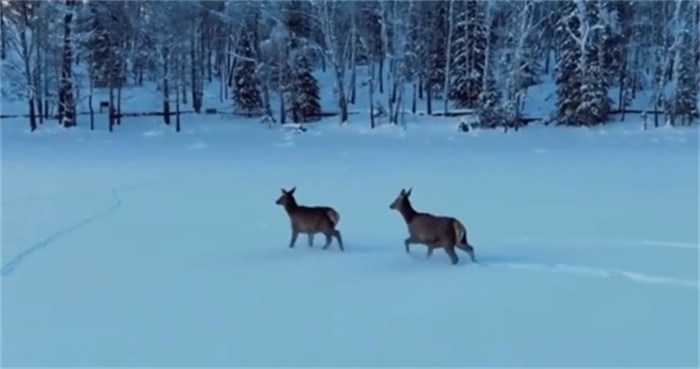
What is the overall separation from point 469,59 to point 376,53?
523cm

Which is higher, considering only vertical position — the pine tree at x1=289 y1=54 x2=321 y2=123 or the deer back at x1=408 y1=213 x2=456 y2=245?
the pine tree at x1=289 y1=54 x2=321 y2=123

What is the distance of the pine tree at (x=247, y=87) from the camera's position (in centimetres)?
3173

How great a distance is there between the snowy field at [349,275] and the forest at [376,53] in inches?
549

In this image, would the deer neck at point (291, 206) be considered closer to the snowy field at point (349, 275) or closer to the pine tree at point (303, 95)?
the snowy field at point (349, 275)

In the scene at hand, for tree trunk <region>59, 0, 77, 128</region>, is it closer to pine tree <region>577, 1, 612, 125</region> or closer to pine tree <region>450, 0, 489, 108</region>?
pine tree <region>450, 0, 489, 108</region>

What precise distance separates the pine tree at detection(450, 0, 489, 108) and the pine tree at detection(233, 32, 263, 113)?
27.0ft

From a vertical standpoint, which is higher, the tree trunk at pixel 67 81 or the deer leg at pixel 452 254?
the tree trunk at pixel 67 81

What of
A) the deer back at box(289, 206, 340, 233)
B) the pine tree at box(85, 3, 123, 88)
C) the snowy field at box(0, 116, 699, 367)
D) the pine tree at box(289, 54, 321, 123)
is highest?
the pine tree at box(85, 3, 123, 88)

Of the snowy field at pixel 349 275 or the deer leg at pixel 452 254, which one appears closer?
the snowy field at pixel 349 275

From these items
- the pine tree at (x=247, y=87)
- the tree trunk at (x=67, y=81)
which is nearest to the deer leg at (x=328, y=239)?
the tree trunk at (x=67, y=81)

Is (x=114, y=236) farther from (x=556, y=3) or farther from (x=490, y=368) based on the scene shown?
(x=556, y=3)

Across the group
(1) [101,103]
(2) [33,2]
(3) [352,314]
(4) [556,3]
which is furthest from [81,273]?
(4) [556,3]

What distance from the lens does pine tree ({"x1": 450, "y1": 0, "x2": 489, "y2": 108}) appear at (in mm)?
31125

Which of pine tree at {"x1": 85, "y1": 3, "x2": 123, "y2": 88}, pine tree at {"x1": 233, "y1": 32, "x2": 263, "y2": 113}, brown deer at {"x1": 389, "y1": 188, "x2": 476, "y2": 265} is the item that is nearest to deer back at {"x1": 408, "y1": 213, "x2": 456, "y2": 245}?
brown deer at {"x1": 389, "y1": 188, "x2": 476, "y2": 265}
